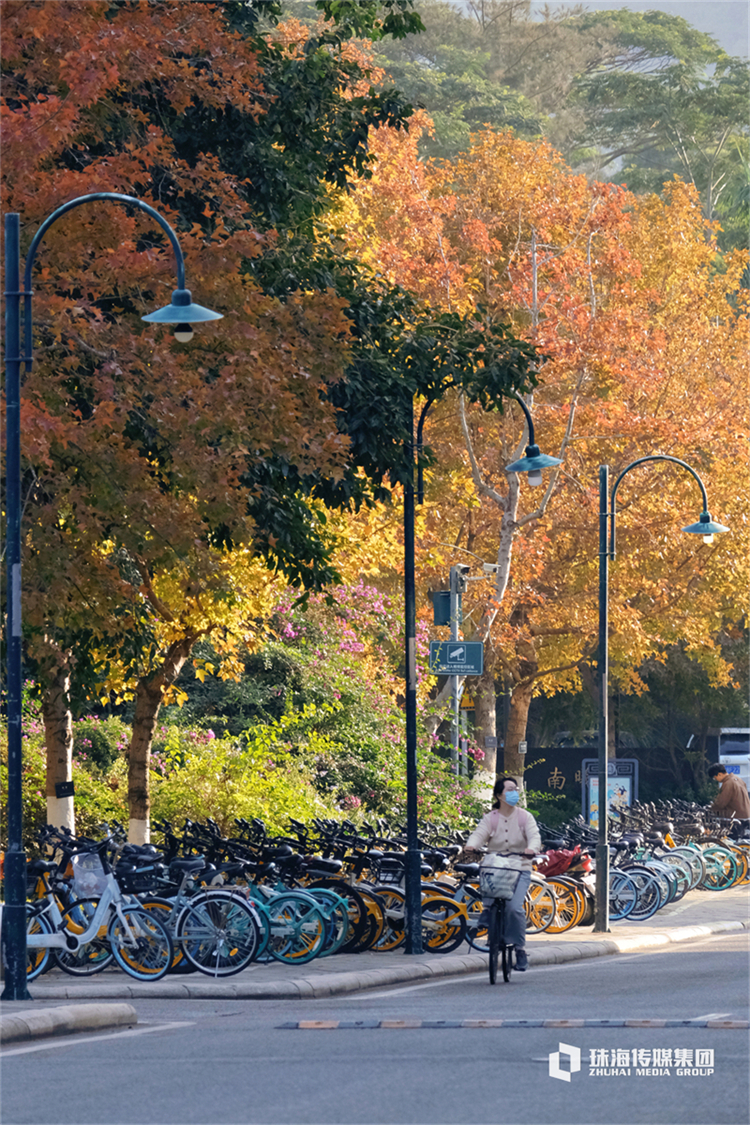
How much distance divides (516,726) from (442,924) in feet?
78.0

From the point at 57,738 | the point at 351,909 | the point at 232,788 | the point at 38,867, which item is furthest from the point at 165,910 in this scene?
the point at 232,788

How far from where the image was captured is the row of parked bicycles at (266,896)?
45.4 feet

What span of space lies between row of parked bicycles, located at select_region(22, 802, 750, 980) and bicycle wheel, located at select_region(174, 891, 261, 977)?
0.01 metres

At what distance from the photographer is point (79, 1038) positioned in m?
10.8

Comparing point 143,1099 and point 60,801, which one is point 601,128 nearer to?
point 60,801

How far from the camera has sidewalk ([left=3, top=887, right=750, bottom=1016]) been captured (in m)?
13.3

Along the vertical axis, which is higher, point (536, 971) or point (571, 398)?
point (571, 398)

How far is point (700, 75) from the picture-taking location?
6212 centimetres

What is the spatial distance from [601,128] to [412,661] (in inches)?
2066

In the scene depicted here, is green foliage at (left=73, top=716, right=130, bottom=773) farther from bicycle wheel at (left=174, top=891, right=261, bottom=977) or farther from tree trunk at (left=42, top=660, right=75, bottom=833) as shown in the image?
bicycle wheel at (left=174, top=891, right=261, bottom=977)

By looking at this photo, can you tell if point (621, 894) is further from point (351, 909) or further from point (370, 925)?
point (351, 909)

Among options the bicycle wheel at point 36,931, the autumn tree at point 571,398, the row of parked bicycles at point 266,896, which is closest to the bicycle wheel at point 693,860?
the row of parked bicycles at point 266,896

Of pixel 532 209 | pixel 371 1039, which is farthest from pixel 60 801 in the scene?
pixel 532 209

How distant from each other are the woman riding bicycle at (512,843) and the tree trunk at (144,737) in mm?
6817
